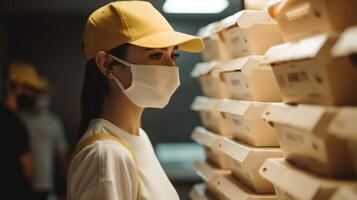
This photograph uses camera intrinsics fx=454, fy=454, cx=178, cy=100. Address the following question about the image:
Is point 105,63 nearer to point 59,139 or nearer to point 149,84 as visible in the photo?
point 149,84

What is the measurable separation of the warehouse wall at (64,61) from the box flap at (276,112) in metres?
2.86

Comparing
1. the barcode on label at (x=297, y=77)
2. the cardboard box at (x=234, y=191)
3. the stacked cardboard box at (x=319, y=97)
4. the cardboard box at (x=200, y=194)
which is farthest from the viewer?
the cardboard box at (x=200, y=194)

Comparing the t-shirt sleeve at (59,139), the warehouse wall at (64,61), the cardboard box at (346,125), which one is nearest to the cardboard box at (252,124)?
the cardboard box at (346,125)

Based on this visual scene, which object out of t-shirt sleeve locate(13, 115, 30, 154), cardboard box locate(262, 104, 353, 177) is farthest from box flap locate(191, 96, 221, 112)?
t-shirt sleeve locate(13, 115, 30, 154)

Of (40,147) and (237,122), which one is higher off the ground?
(237,122)

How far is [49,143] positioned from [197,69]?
2.26 meters

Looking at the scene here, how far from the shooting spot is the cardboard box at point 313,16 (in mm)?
1004

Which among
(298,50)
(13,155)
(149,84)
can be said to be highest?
(298,50)

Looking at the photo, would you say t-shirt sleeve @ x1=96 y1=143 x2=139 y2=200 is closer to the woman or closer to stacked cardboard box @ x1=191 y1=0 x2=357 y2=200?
the woman

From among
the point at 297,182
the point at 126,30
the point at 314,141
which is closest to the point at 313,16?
the point at 314,141

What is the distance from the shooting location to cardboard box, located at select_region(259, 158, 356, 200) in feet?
3.32

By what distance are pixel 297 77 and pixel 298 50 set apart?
81 mm

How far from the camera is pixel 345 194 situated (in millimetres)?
917

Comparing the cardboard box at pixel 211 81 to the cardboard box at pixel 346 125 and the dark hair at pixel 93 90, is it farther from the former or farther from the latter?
the cardboard box at pixel 346 125
